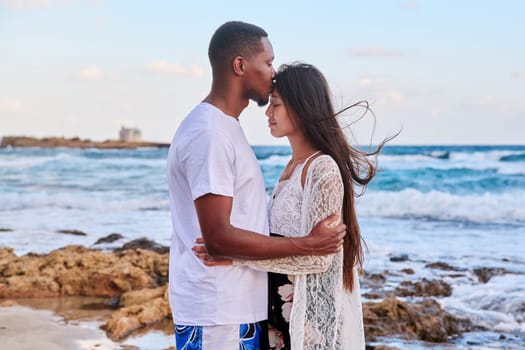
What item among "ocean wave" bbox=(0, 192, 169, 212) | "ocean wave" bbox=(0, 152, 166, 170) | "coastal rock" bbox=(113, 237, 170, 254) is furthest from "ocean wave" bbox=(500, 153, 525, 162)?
"coastal rock" bbox=(113, 237, 170, 254)

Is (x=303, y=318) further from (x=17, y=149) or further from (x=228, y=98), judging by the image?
(x=17, y=149)

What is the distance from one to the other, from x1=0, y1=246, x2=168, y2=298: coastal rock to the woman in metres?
4.73

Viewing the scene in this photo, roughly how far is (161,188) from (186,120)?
19701mm

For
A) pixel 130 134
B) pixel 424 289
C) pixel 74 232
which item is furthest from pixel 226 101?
pixel 130 134

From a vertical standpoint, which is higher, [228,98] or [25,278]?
[228,98]

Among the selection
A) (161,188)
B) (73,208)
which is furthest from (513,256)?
(161,188)

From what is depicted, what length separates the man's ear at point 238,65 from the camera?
8.46 feet

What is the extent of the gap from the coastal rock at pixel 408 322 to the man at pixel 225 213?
3.51 m

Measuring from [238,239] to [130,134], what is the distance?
29.5m

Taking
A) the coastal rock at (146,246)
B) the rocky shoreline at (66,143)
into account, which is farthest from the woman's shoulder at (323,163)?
the rocky shoreline at (66,143)

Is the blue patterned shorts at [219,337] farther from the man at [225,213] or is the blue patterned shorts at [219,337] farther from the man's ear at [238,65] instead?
the man's ear at [238,65]

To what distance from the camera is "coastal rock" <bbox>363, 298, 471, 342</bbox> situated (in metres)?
5.97

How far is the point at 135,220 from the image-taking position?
51.7ft

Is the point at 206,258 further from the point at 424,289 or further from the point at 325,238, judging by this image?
the point at 424,289
